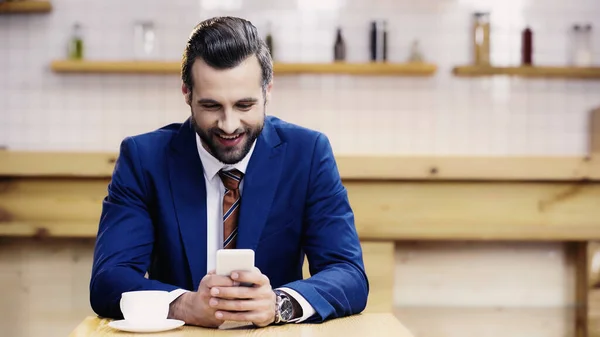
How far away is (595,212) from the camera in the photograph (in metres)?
2.86

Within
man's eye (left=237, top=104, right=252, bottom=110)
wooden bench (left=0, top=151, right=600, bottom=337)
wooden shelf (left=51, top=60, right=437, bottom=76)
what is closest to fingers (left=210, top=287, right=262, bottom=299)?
man's eye (left=237, top=104, right=252, bottom=110)

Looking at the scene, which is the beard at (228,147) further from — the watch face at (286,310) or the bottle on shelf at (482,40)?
the bottle on shelf at (482,40)

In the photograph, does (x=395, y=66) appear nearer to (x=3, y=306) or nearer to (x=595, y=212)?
(x=595, y=212)

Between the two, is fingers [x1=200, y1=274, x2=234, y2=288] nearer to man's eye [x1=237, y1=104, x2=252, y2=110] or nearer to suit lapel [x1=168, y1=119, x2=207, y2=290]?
suit lapel [x1=168, y1=119, x2=207, y2=290]

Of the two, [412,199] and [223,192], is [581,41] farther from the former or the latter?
[223,192]

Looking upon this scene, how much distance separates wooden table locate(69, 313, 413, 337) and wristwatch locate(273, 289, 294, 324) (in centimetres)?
2

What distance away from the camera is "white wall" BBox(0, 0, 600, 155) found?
399 cm

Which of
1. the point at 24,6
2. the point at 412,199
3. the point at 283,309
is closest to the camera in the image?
the point at 283,309

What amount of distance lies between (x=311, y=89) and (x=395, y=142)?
54cm

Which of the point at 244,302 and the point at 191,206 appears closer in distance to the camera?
A: the point at 244,302

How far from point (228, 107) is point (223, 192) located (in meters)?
0.21

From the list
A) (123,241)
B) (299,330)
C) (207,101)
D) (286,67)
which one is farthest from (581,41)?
(299,330)

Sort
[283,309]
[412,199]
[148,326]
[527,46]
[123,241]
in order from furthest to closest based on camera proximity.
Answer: [527,46] < [412,199] < [123,241] < [283,309] < [148,326]

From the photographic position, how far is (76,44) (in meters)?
3.89
